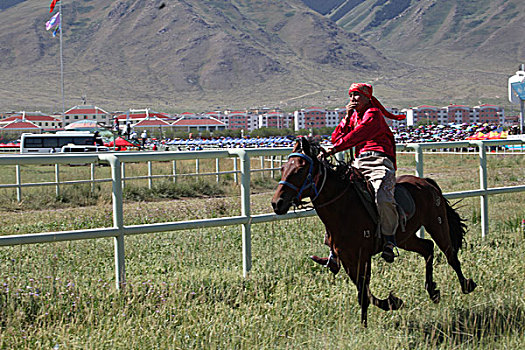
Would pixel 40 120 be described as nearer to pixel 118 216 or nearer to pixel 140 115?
pixel 140 115

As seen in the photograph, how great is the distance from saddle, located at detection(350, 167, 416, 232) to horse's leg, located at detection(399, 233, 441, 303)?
24 centimetres

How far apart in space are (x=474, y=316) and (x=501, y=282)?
3.31 ft

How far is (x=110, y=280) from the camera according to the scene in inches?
257

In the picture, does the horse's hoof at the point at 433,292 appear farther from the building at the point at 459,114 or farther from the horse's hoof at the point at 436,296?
the building at the point at 459,114

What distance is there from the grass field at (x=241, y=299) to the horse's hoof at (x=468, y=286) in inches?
2.5

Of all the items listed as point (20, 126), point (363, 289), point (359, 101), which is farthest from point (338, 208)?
point (20, 126)

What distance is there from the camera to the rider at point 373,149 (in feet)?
19.3

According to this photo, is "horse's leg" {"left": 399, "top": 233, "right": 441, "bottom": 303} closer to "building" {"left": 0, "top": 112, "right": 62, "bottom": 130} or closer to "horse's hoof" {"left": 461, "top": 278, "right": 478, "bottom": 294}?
"horse's hoof" {"left": 461, "top": 278, "right": 478, "bottom": 294}

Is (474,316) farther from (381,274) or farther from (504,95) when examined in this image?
(504,95)

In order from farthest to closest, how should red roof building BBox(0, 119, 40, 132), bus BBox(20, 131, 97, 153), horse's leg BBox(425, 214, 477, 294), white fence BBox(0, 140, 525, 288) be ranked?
red roof building BBox(0, 119, 40, 132) < bus BBox(20, 131, 97, 153) < horse's leg BBox(425, 214, 477, 294) < white fence BBox(0, 140, 525, 288)

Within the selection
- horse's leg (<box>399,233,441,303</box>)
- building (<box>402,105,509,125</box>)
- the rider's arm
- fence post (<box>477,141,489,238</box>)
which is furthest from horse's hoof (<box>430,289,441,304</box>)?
building (<box>402,105,509,125</box>)

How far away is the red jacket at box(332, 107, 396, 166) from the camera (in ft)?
19.3

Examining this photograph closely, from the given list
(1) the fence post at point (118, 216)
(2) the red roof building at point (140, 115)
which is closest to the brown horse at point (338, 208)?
(1) the fence post at point (118, 216)

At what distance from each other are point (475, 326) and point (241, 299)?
2.06m
